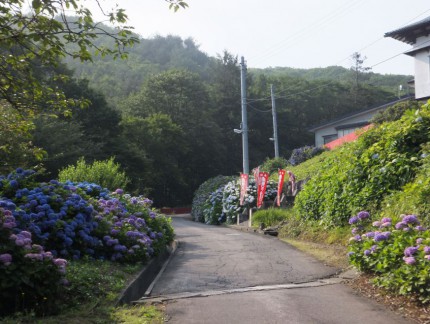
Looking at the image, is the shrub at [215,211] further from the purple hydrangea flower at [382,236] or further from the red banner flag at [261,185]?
the purple hydrangea flower at [382,236]

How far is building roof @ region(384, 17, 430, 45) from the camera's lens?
23.8 m

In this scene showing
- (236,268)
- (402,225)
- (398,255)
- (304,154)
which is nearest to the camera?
(398,255)

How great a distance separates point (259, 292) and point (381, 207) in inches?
159

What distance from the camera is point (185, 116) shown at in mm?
53375

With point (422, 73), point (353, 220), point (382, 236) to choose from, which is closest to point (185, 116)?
point (422, 73)

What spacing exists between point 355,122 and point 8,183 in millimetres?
38256

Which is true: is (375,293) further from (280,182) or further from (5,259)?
(280,182)

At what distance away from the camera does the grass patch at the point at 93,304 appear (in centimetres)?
533

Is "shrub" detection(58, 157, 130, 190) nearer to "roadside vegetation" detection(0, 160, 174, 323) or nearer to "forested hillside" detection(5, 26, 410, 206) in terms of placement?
"roadside vegetation" detection(0, 160, 174, 323)

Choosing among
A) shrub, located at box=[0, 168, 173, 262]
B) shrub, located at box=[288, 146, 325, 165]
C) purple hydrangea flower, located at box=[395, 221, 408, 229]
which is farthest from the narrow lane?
shrub, located at box=[288, 146, 325, 165]

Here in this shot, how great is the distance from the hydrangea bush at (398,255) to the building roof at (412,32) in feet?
63.0

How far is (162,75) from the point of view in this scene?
55000 millimetres

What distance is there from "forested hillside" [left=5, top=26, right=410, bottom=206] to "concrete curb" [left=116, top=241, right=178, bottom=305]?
19.0m

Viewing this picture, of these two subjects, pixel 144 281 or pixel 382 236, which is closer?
pixel 382 236
